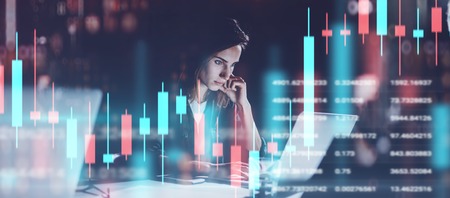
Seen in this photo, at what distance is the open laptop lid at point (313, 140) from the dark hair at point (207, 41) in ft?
0.75

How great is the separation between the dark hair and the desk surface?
24 cm

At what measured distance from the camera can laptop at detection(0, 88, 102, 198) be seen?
1497 mm

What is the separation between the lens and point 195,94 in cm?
153

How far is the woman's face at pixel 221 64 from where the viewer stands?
4.99 feet

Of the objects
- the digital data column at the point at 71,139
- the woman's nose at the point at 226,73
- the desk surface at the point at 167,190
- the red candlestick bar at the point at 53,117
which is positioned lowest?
the desk surface at the point at 167,190

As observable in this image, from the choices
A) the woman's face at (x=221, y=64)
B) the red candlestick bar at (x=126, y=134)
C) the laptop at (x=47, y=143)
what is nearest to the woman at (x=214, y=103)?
the woman's face at (x=221, y=64)

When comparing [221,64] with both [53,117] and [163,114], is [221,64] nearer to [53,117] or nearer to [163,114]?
[163,114]

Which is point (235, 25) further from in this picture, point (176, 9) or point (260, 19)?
point (176, 9)

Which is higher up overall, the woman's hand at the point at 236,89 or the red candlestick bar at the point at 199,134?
the woman's hand at the point at 236,89

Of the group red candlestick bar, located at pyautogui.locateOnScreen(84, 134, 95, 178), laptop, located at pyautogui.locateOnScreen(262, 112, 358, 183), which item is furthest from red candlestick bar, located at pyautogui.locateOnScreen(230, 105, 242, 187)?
red candlestick bar, located at pyautogui.locateOnScreen(84, 134, 95, 178)

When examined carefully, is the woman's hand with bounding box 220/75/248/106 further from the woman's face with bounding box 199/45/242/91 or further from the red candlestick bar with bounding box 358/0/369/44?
the red candlestick bar with bounding box 358/0/369/44

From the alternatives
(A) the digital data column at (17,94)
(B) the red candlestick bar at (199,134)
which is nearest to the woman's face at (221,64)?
(B) the red candlestick bar at (199,134)

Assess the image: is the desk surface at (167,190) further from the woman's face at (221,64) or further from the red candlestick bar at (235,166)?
the woman's face at (221,64)

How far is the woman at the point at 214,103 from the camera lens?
1510 millimetres
